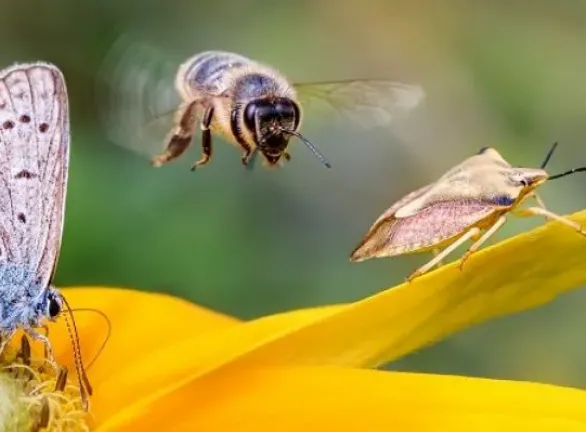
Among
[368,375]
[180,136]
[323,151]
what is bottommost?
[323,151]

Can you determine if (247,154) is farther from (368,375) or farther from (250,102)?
(368,375)

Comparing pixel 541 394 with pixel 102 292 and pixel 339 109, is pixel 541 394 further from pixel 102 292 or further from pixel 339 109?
pixel 339 109

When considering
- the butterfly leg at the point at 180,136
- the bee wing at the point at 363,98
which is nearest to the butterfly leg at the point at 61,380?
the butterfly leg at the point at 180,136

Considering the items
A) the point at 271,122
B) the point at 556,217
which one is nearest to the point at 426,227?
the point at 556,217

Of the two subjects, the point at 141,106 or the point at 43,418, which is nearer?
the point at 43,418

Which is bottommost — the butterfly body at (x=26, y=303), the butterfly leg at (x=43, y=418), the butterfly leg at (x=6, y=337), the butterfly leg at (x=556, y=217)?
the butterfly leg at (x=43, y=418)

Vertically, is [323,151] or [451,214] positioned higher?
[451,214]

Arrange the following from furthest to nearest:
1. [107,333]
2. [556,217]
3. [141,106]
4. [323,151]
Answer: [323,151], [141,106], [107,333], [556,217]

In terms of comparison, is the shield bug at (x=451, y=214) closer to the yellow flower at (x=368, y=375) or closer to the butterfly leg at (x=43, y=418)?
the yellow flower at (x=368, y=375)
